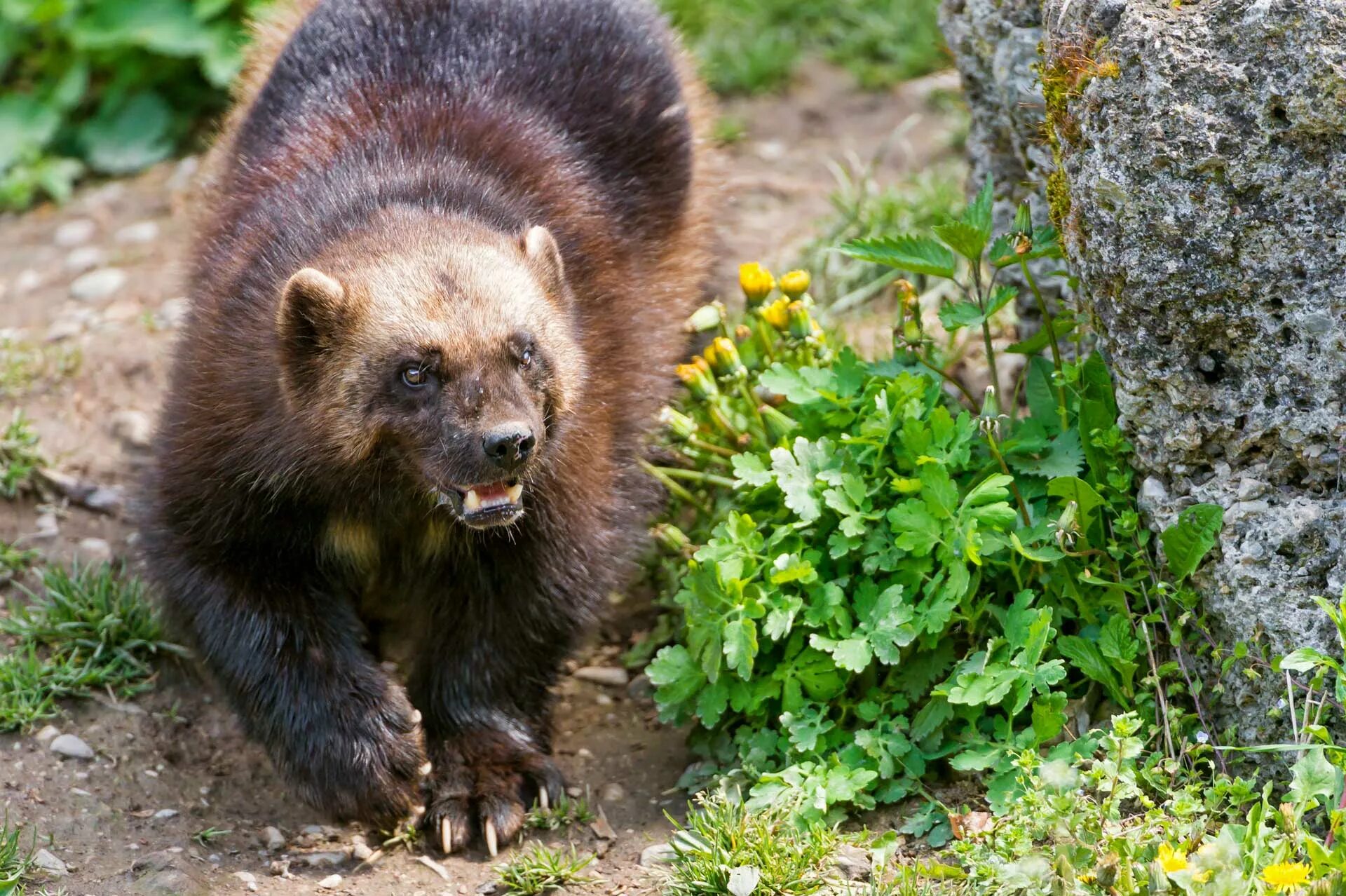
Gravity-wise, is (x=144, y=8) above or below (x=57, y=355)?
above

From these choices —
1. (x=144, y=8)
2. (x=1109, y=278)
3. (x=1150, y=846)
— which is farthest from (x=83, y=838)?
(x=144, y=8)

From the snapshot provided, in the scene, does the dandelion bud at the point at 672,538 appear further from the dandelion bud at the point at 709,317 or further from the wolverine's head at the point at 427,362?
the wolverine's head at the point at 427,362

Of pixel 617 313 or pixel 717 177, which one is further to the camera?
pixel 717 177

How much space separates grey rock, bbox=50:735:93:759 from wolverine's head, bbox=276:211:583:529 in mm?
1234

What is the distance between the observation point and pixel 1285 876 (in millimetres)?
3029

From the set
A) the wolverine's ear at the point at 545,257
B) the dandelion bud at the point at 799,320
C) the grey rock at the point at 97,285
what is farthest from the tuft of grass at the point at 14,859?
the grey rock at the point at 97,285

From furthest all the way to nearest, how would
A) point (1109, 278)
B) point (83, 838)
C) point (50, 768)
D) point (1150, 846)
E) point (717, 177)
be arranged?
point (717, 177) < point (50, 768) < point (83, 838) < point (1109, 278) < point (1150, 846)

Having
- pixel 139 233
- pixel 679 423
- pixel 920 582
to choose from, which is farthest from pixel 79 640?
pixel 139 233

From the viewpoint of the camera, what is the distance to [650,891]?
395cm

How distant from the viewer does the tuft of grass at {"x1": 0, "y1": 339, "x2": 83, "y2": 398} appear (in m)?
6.04

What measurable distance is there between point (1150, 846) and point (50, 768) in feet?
9.85

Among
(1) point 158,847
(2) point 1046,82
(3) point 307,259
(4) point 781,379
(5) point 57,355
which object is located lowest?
(1) point 158,847

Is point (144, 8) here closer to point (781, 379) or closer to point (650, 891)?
point (781, 379)

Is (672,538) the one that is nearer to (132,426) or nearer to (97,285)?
(132,426)
